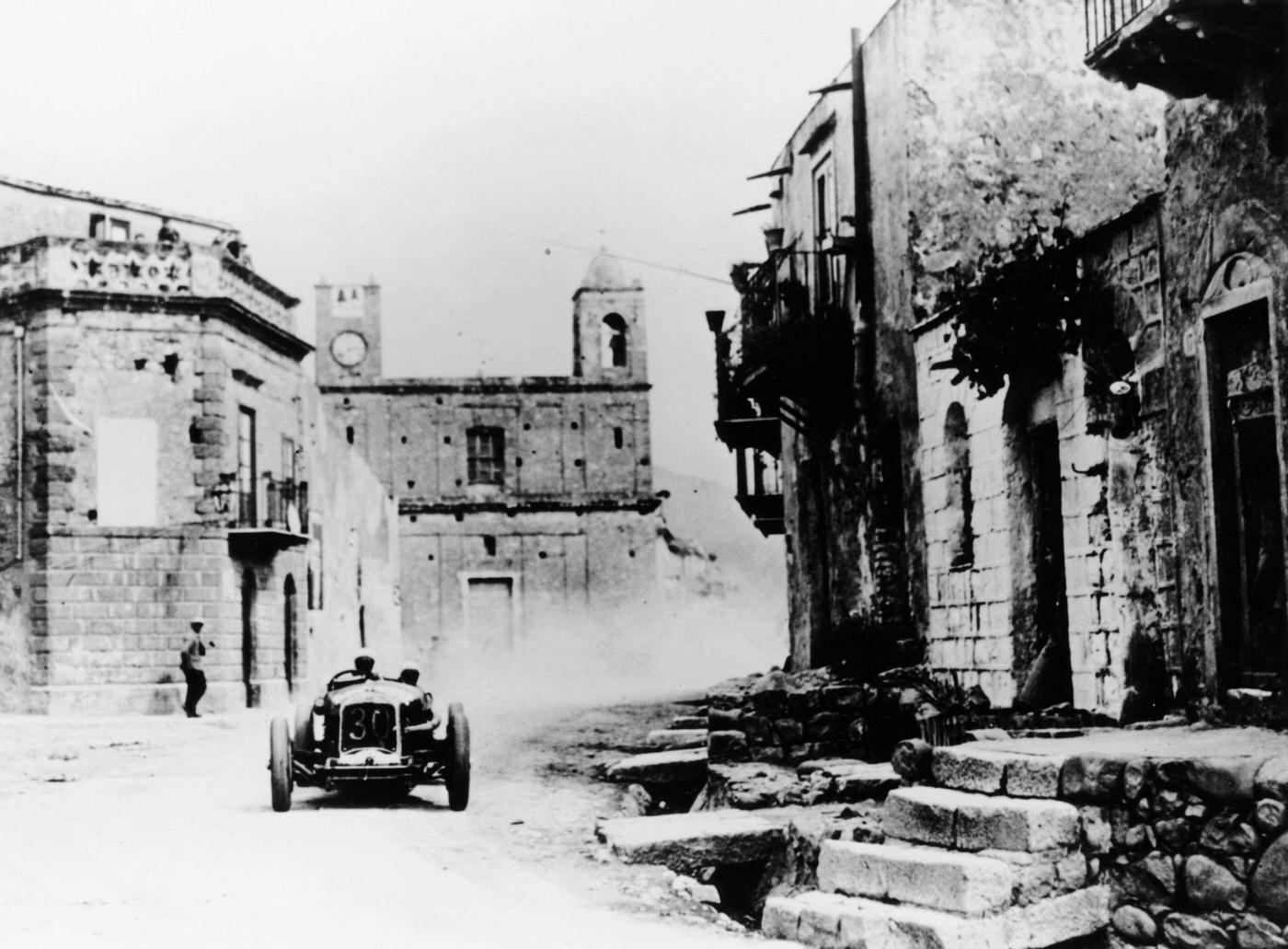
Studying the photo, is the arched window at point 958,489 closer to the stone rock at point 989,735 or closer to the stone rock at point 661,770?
the stone rock at point 661,770

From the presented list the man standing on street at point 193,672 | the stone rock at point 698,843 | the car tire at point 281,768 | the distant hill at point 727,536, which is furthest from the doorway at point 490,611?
the stone rock at point 698,843

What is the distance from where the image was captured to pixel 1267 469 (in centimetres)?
857

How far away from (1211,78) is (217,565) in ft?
60.8

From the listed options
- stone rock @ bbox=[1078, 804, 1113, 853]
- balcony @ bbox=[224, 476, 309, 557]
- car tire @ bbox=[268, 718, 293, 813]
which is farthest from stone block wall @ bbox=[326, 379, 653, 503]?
stone rock @ bbox=[1078, 804, 1113, 853]

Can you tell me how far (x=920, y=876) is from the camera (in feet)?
23.5

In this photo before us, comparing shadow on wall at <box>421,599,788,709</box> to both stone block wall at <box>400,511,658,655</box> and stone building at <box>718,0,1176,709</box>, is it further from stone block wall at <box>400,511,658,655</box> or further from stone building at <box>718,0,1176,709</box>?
stone building at <box>718,0,1176,709</box>

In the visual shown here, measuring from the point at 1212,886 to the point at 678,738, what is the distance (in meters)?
8.99

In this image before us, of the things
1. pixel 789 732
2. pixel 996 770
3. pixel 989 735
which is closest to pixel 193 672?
pixel 789 732

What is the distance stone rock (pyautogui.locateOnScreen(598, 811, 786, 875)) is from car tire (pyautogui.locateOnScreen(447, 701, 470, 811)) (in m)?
1.52

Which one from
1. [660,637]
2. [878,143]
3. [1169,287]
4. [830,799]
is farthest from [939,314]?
[660,637]

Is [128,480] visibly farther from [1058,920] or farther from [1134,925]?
[1134,925]

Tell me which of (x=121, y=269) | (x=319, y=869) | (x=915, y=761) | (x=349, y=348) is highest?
(x=349, y=348)

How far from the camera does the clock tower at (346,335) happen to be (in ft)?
132

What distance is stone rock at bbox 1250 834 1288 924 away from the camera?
6.36 metres
